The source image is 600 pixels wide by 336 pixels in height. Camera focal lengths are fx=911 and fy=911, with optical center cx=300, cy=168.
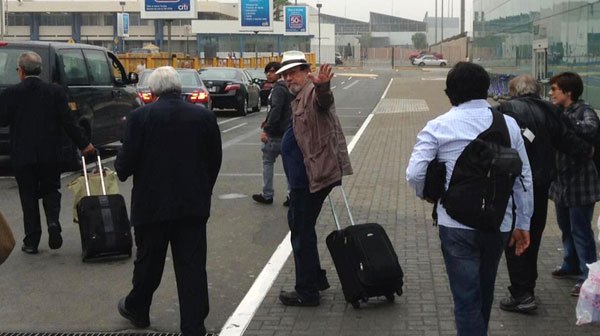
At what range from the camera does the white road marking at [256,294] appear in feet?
19.5

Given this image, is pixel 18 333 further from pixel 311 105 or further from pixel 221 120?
pixel 221 120

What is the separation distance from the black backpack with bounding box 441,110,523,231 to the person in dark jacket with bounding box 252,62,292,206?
202 inches

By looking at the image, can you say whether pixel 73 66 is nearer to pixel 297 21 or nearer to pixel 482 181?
pixel 482 181

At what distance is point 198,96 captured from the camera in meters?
21.4

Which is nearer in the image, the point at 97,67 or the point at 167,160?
the point at 167,160

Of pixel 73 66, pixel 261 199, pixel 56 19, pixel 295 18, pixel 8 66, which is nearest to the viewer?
pixel 261 199

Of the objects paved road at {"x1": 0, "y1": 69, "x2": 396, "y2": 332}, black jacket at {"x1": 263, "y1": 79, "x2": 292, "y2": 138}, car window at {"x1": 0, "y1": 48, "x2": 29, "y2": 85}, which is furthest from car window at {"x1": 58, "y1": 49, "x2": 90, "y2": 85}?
black jacket at {"x1": 263, "y1": 79, "x2": 292, "y2": 138}

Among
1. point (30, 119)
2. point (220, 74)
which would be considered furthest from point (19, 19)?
point (30, 119)

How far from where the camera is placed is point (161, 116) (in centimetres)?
530

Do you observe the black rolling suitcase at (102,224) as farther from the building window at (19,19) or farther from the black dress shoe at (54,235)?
the building window at (19,19)

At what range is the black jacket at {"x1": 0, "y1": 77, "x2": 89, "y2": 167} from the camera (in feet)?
25.8

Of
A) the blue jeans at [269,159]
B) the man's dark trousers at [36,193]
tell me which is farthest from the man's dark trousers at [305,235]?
the blue jeans at [269,159]

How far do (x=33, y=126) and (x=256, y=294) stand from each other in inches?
103

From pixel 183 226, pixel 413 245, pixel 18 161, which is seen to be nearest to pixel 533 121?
pixel 183 226
